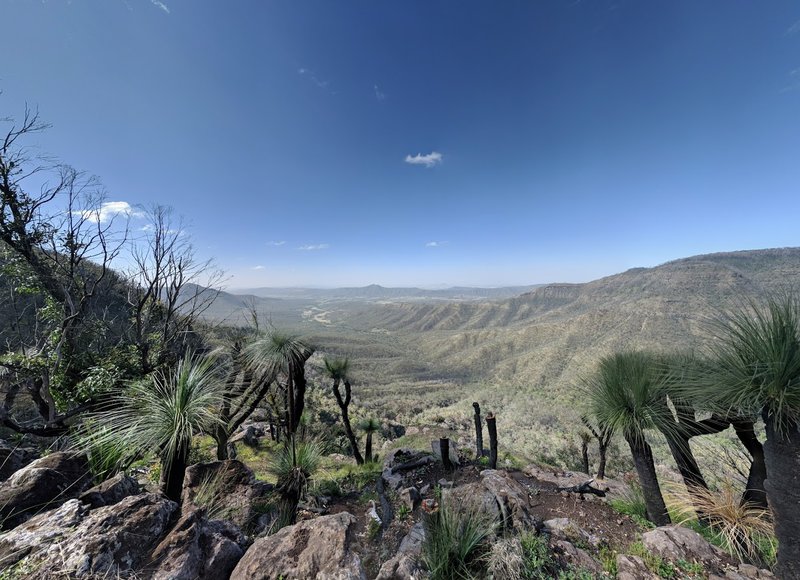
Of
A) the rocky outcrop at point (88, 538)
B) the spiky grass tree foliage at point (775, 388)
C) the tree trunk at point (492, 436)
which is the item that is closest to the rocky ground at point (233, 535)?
the rocky outcrop at point (88, 538)

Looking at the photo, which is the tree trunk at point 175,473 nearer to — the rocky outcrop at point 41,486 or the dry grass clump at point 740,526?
the rocky outcrop at point 41,486

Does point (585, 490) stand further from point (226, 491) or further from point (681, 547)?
point (226, 491)

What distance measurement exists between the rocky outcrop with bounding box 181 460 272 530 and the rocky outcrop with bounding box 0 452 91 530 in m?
1.48

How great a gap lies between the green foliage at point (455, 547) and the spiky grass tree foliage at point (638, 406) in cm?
346

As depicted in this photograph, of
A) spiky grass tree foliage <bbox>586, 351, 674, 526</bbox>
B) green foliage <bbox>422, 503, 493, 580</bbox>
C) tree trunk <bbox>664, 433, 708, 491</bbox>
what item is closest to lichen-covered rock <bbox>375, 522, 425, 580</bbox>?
green foliage <bbox>422, 503, 493, 580</bbox>

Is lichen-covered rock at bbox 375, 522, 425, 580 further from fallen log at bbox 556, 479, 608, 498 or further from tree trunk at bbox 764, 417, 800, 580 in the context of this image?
fallen log at bbox 556, 479, 608, 498

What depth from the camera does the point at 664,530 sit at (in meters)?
4.05

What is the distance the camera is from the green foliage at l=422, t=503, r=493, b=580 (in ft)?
10.4

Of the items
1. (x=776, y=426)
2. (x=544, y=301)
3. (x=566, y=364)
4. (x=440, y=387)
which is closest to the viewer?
(x=776, y=426)

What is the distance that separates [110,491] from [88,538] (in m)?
1.19

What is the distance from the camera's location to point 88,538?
7.75ft

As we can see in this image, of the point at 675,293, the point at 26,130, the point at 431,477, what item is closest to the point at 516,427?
the point at 431,477

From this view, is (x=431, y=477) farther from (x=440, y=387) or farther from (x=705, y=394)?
(x=440, y=387)

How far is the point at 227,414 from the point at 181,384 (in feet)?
14.8
